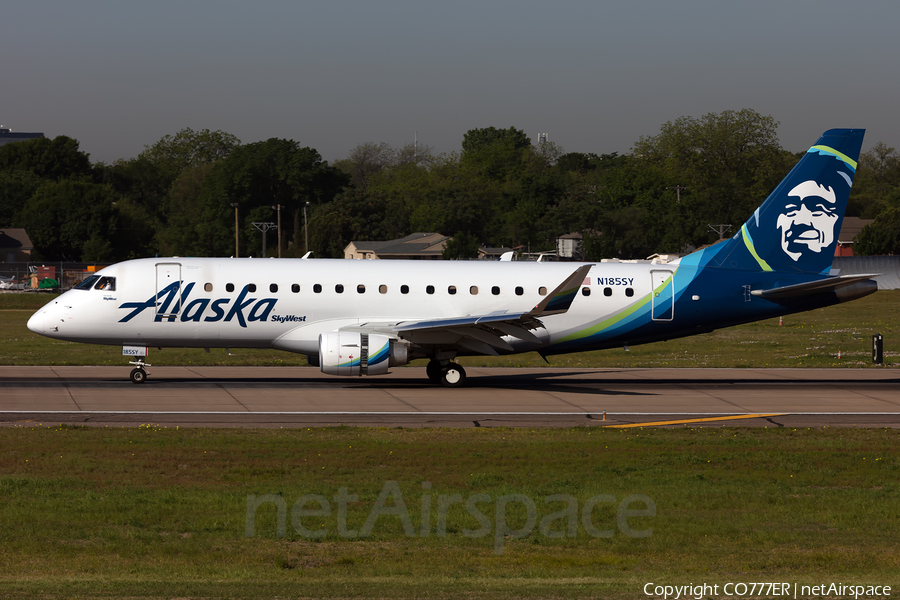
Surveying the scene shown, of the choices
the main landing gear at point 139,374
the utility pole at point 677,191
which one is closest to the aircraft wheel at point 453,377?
the main landing gear at point 139,374

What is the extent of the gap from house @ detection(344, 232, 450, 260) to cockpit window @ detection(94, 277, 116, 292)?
9958 centimetres

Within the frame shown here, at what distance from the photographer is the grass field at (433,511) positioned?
10.6 m

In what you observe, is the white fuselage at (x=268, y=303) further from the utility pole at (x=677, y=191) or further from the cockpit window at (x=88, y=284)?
the utility pole at (x=677, y=191)

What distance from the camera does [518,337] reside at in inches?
1129

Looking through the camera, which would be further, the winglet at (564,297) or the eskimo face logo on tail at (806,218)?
the eskimo face logo on tail at (806,218)

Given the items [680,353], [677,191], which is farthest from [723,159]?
[680,353]

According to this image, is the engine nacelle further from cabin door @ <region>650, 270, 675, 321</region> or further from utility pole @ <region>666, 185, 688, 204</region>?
utility pole @ <region>666, 185, 688, 204</region>

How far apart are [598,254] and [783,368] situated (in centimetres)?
8726

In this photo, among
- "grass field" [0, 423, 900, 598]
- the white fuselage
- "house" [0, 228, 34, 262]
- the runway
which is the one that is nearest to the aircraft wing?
the white fuselage

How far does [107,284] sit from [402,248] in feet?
351

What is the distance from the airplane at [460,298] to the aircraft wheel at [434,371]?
0.08 m

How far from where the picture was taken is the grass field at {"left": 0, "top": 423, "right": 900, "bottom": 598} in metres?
10.6

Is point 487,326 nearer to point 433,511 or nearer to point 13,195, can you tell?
point 433,511

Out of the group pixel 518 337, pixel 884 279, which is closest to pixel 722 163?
pixel 884 279
